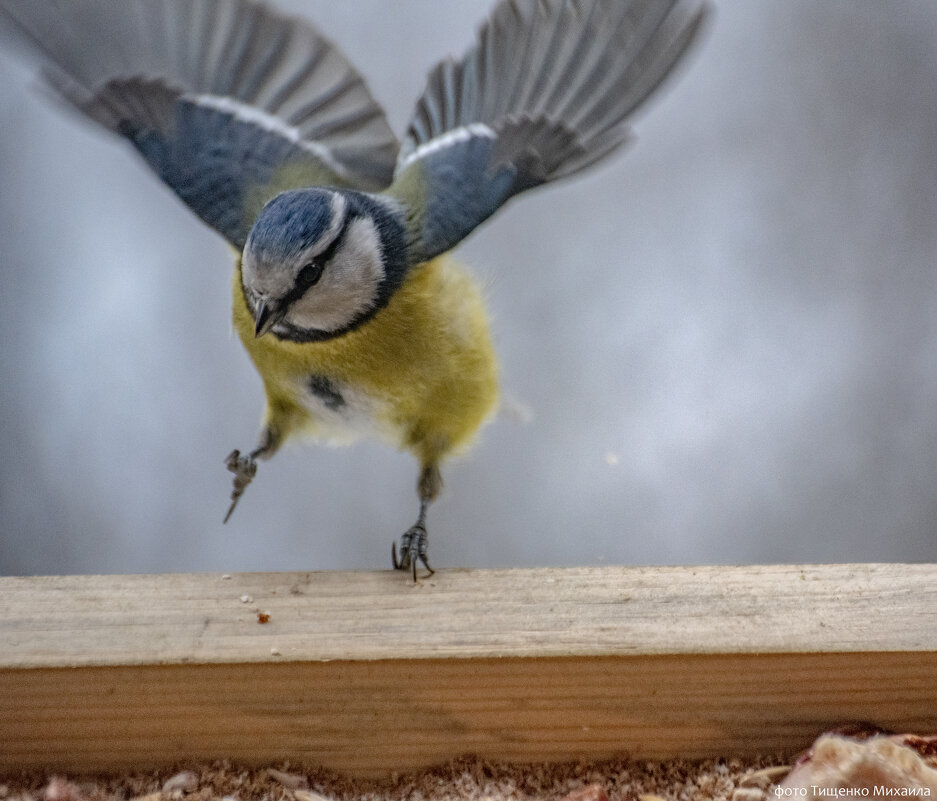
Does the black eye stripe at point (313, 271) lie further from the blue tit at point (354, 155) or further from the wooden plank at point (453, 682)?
the wooden plank at point (453, 682)

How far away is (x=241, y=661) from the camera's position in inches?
26.9

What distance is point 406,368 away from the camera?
3.25ft

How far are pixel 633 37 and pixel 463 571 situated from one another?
52cm

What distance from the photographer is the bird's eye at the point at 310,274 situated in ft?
2.84

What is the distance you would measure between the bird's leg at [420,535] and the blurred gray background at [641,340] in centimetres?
11

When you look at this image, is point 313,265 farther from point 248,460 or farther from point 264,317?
point 248,460

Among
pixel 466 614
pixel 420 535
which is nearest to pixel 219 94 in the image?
pixel 420 535

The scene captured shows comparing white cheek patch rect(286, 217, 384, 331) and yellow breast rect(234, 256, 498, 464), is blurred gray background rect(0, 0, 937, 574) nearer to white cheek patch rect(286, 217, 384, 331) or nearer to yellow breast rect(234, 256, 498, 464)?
yellow breast rect(234, 256, 498, 464)

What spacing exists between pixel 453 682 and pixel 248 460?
51 cm

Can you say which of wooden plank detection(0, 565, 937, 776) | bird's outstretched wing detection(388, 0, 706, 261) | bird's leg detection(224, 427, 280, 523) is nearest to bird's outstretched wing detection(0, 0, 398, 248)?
bird's outstretched wing detection(388, 0, 706, 261)

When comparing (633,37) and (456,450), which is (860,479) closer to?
(456,450)

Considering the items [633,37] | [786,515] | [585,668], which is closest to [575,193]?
Result: [633,37]

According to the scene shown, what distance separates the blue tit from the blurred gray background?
0.17m

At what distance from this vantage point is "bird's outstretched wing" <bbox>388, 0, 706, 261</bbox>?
3.06 ft
